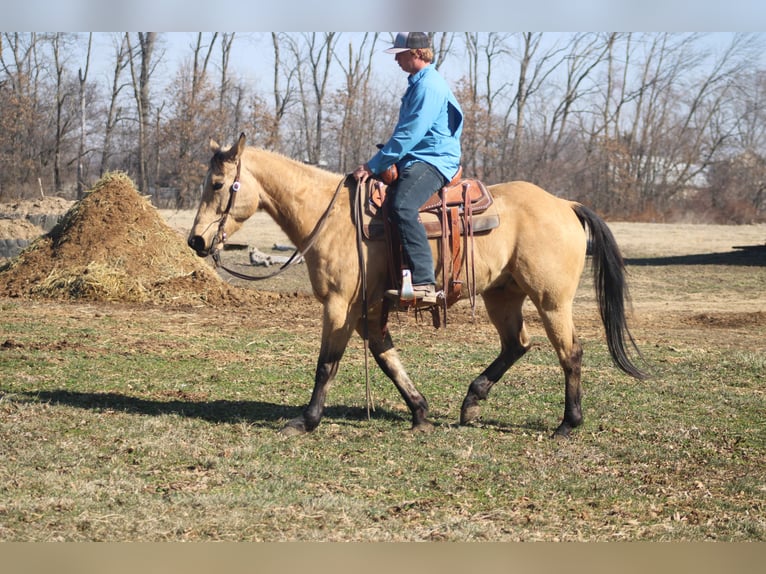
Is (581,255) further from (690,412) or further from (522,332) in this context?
(690,412)

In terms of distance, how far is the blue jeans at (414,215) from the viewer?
6523mm

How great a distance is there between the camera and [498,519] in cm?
497

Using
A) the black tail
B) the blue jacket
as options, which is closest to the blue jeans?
the blue jacket

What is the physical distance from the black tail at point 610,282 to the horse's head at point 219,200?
2771mm

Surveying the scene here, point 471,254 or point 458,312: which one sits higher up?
point 471,254

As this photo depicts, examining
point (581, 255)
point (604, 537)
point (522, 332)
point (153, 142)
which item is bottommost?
point (604, 537)

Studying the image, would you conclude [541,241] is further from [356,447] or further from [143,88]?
[143,88]

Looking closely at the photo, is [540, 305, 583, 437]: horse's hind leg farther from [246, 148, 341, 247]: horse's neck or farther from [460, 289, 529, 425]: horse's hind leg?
[246, 148, 341, 247]: horse's neck

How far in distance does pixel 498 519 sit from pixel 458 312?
9.87 m

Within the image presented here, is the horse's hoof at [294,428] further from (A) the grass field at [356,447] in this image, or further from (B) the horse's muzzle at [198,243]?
(B) the horse's muzzle at [198,243]

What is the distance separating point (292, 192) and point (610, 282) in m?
2.74

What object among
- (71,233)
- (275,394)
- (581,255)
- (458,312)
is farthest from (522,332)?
(71,233)

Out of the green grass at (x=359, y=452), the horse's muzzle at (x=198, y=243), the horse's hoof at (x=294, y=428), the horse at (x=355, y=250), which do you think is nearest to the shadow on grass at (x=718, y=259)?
the green grass at (x=359, y=452)

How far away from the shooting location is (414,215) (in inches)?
258
